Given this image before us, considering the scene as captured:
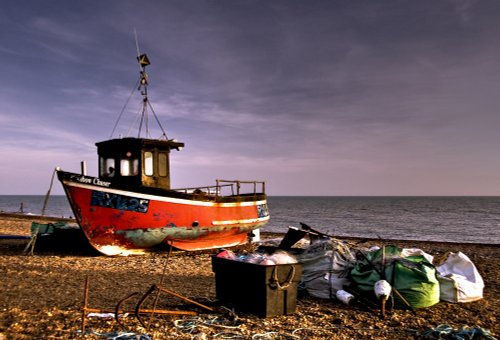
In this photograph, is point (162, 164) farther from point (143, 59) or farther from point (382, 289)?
point (382, 289)

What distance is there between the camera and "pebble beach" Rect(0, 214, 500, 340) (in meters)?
5.73

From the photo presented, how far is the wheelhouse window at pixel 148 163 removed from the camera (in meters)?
14.7

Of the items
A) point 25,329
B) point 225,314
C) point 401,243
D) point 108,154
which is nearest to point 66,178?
point 108,154

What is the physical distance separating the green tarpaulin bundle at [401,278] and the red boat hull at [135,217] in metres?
5.78

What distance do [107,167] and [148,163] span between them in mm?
1624

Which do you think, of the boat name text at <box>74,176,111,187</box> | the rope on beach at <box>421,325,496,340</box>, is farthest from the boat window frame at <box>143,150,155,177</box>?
the rope on beach at <box>421,325,496,340</box>

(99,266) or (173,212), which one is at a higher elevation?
(173,212)

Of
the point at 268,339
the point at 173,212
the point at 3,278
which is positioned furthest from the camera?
the point at 173,212

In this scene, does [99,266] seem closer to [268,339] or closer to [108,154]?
[108,154]

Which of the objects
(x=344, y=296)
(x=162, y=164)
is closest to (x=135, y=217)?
(x=162, y=164)

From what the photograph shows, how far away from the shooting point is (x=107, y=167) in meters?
15.0

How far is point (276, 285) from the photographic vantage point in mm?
6402

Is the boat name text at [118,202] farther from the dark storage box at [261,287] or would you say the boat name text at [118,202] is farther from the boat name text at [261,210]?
the dark storage box at [261,287]

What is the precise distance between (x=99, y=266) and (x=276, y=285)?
724cm
